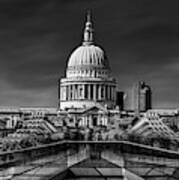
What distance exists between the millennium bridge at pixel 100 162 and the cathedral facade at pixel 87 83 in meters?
104

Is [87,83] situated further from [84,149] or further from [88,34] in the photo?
[84,149]

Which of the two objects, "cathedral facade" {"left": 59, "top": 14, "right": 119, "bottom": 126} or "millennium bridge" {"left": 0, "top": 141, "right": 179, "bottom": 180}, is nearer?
"millennium bridge" {"left": 0, "top": 141, "right": 179, "bottom": 180}

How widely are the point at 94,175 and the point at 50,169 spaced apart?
0.57 metres

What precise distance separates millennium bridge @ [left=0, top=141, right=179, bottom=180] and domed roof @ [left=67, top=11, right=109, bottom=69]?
108597 mm

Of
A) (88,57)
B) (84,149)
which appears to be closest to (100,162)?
(84,149)

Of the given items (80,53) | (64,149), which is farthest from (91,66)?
(64,149)

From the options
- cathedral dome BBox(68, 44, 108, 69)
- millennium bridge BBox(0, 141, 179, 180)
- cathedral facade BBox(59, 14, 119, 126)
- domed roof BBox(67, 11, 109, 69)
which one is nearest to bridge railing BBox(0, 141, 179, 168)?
millennium bridge BBox(0, 141, 179, 180)

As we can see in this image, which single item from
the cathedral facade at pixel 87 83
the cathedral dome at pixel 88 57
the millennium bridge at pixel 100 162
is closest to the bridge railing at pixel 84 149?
the millennium bridge at pixel 100 162

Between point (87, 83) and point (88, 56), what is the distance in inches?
192

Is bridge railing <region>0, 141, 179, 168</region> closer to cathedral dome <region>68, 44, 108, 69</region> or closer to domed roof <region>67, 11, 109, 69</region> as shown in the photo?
cathedral dome <region>68, 44, 108, 69</region>

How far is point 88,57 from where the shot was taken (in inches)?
4680

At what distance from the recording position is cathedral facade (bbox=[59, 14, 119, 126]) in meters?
117

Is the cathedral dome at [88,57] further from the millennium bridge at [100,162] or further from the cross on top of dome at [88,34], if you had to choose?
the millennium bridge at [100,162]

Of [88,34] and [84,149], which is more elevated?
[88,34]
